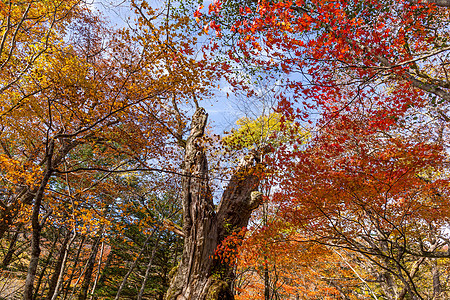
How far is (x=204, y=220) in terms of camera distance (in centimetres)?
618

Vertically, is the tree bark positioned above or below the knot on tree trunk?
above

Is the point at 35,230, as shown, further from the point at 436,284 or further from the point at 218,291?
the point at 436,284

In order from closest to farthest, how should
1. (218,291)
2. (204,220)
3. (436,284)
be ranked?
(218,291) → (204,220) → (436,284)

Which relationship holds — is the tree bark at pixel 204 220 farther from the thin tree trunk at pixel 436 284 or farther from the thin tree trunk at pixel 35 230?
the thin tree trunk at pixel 436 284

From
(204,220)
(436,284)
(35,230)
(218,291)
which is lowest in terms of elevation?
(218,291)

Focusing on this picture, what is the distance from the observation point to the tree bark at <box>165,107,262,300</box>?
222 inches

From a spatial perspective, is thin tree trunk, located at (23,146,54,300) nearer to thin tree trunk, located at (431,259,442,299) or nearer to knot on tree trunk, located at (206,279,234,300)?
knot on tree trunk, located at (206,279,234,300)

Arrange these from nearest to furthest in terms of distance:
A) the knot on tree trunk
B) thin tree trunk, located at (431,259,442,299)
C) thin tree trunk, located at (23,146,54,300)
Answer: thin tree trunk, located at (23,146,54,300) < the knot on tree trunk < thin tree trunk, located at (431,259,442,299)

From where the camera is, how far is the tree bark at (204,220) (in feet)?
18.5

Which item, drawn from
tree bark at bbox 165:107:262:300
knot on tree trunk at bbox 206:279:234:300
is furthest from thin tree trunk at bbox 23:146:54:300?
knot on tree trunk at bbox 206:279:234:300

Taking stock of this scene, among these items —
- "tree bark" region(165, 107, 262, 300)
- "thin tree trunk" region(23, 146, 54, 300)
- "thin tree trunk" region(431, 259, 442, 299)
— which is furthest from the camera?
"thin tree trunk" region(431, 259, 442, 299)

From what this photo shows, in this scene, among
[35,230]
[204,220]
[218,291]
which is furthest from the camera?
[204,220]

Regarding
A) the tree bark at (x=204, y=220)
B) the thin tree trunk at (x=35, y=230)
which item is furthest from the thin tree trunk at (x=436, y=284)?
the thin tree trunk at (x=35, y=230)

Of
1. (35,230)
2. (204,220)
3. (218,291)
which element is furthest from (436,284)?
(35,230)
